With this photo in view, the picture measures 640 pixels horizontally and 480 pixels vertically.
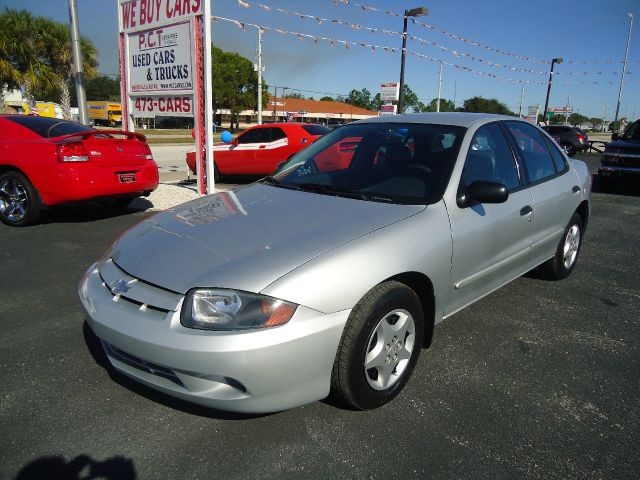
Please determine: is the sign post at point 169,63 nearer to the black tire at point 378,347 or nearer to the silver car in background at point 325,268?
the silver car in background at point 325,268

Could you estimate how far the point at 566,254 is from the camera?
447cm

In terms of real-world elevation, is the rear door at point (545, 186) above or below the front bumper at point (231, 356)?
above

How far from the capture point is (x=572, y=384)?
2746 mm

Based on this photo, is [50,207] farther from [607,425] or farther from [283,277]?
[607,425]

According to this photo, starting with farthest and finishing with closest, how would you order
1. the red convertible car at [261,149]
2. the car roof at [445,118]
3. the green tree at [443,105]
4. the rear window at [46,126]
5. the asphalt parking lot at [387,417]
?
the green tree at [443,105] < the red convertible car at [261,149] < the rear window at [46,126] < the car roof at [445,118] < the asphalt parking lot at [387,417]

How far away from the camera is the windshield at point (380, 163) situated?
2.93 metres

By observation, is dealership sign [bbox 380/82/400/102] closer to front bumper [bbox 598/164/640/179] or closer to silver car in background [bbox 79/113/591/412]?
front bumper [bbox 598/164/640/179]

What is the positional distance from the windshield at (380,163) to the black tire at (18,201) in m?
3.96

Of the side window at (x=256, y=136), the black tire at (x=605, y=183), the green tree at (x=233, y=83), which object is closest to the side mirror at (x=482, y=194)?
the side window at (x=256, y=136)

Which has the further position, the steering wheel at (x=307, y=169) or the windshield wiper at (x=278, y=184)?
the steering wheel at (x=307, y=169)

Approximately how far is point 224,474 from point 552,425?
160cm

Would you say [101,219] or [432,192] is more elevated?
[432,192]

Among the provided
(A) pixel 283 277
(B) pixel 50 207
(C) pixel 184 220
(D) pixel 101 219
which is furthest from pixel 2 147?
(A) pixel 283 277

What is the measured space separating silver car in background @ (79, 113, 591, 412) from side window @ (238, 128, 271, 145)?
25.0ft
